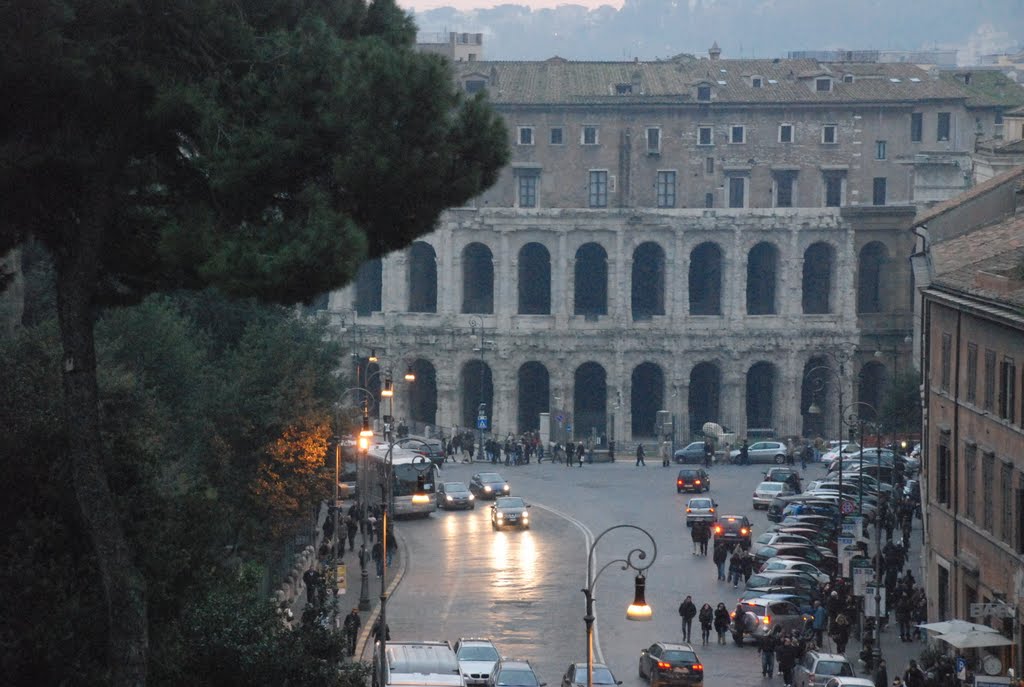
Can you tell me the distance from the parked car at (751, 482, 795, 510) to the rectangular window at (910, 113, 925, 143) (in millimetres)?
32189

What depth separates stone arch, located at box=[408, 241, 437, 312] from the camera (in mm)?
94750

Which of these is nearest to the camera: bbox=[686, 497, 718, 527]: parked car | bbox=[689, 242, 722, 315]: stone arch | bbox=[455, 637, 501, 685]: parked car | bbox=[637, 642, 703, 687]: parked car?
bbox=[455, 637, 501, 685]: parked car

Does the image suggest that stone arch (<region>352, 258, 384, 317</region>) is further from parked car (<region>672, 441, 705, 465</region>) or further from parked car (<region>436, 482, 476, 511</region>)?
parked car (<region>436, 482, 476, 511</region>)

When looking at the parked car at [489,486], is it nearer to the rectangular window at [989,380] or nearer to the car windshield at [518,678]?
the rectangular window at [989,380]

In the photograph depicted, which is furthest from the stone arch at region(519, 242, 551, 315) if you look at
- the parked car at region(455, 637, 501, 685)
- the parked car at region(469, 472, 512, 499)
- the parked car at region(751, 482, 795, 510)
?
the parked car at region(455, 637, 501, 685)

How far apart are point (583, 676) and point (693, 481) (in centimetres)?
3355

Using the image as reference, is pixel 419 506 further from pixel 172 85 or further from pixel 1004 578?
pixel 172 85

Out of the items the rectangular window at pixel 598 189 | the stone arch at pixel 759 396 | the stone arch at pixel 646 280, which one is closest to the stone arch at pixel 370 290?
the rectangular window at pixel 598 189

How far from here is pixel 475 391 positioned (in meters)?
93.7

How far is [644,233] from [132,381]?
5750 cm

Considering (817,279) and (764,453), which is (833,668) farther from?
(817,279)

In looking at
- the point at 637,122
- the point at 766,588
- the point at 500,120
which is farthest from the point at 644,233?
the point at 500,120

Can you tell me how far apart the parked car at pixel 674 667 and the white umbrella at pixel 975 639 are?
15.7 ft

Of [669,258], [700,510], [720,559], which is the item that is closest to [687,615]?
[720,559]
